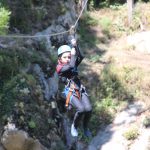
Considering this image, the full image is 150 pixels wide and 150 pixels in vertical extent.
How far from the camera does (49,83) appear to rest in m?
13.0

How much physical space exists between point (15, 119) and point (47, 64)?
3073 millimetres

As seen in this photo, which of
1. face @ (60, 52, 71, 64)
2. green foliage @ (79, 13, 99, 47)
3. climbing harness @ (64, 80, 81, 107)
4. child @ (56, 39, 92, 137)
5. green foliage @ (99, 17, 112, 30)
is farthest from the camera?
green foliage @ (99, 17, 112, 30)

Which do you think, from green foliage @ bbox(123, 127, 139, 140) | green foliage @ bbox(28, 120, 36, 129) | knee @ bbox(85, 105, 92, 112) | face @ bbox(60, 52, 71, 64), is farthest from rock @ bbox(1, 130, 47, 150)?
green foliage @ bbox(123, 127, 139, 140)

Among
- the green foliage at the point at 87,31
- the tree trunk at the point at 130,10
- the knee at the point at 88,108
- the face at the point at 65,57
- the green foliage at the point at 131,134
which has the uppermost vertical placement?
the face at the point at 65,57

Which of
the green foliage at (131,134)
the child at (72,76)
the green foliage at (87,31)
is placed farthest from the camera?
the green foliage at (87,31)

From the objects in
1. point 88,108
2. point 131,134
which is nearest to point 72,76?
point 88,108

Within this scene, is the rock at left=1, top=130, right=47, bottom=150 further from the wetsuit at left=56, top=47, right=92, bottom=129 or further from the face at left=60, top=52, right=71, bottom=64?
the face at left=60, top=52, right=71, bottom=64

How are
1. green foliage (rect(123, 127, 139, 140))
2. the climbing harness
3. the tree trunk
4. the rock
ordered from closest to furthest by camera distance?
the rock
the climbing harness
green foliage (rect(123, 127, 139, 140))
the tree trunk

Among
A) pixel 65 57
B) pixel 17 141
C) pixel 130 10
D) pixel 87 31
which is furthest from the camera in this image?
pixel 130 10

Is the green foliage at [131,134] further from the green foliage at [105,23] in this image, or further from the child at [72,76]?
the green foliage at [105,23]

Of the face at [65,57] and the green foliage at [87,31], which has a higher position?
the face at [65,57]

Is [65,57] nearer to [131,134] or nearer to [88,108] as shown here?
[88,108]

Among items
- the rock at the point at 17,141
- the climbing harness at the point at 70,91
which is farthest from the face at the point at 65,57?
the rock at the point at 17,141

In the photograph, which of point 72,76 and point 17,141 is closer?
point 17,141
